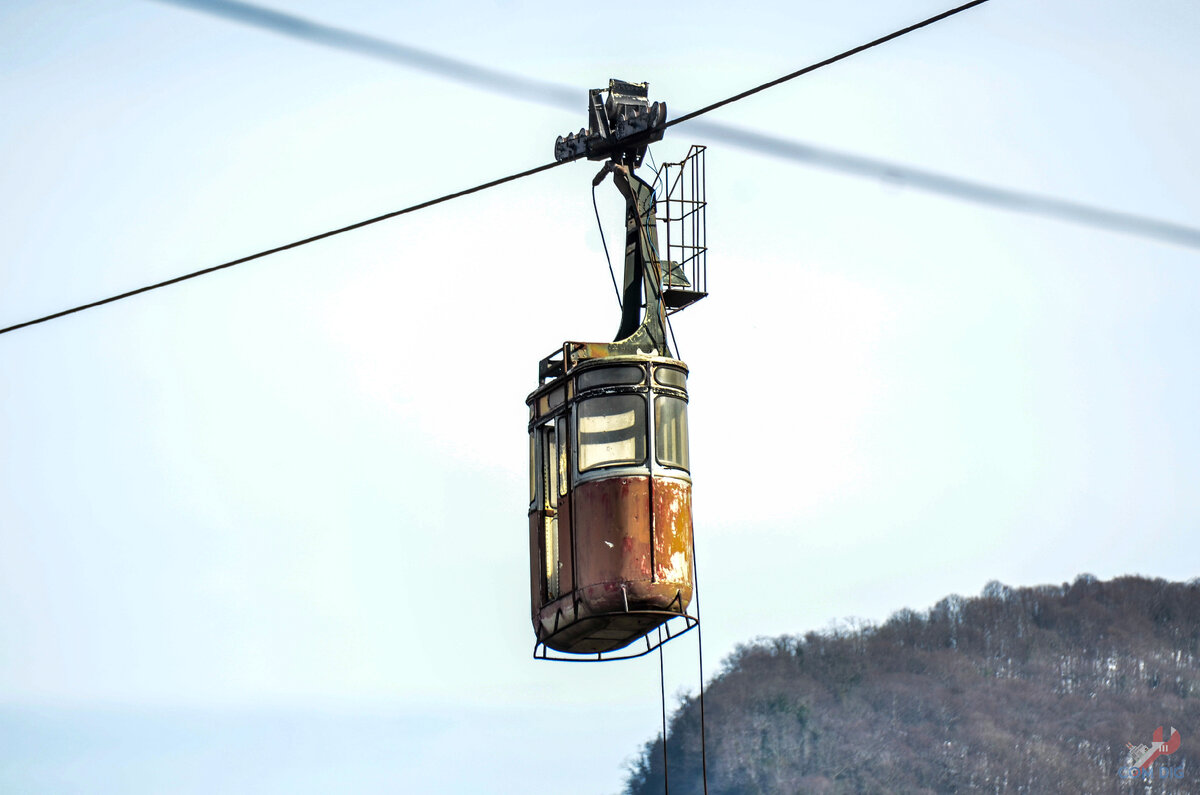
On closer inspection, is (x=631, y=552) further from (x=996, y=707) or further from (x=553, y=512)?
(x=996, y=707)

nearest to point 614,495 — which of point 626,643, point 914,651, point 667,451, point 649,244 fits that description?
point 667,451

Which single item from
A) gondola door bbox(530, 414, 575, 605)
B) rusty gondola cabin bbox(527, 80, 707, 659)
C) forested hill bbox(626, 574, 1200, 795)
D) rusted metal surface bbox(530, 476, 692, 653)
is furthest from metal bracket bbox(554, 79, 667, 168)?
forested hill bbox(626, 574, 1200, 795)

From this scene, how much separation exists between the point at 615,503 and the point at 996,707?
7250 inches

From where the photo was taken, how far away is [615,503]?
18.9 meters

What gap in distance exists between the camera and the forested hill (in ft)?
630

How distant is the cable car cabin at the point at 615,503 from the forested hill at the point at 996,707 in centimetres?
17413

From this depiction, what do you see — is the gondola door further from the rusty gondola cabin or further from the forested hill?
the forested hill

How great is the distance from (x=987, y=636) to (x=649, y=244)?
183339 millimetres

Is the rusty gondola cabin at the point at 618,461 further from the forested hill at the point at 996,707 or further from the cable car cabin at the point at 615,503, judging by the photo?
the forested hill at the point at 996,707

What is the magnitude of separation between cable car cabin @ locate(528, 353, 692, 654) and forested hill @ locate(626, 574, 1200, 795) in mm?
174128

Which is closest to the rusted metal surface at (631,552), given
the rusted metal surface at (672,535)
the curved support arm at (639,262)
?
the rusted metal surface at (672,535)

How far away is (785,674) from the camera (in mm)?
199500

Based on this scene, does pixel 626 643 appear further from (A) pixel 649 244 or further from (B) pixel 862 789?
(B) pixel 862 789

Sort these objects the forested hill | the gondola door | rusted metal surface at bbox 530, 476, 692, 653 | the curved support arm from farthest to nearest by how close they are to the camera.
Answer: the forested hill → the curved support arm → the gondola door → rusted metal surface at bbox 530, 476, 692, 653
